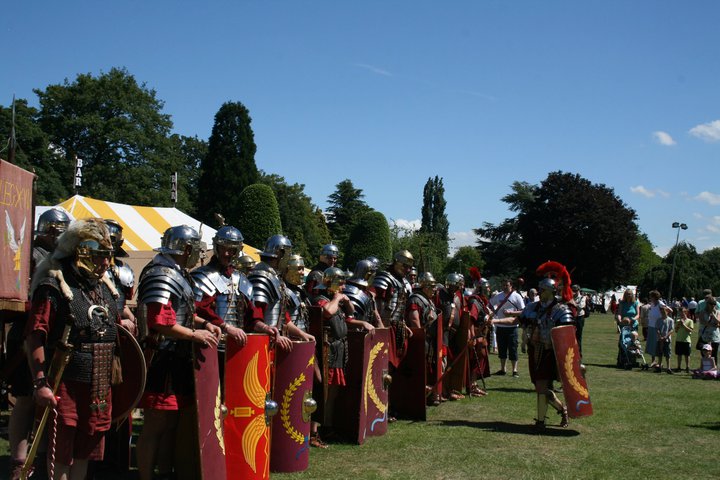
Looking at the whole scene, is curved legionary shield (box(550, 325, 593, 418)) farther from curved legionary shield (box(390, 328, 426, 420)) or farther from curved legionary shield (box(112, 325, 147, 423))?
curved legionary shield (box(112, 325, 147, 423))

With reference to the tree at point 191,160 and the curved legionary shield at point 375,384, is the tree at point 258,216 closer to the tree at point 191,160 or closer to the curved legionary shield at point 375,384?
the tree at point 191,160

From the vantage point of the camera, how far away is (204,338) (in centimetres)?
435

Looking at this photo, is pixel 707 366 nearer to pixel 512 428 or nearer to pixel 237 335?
pixel 512 428

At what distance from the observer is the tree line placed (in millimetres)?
38781

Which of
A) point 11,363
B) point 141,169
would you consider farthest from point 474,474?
point 141,169

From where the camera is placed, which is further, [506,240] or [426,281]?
[506,240]

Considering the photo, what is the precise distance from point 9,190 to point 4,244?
0.38 metres

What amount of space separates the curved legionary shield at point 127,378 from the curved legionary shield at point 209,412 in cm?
34

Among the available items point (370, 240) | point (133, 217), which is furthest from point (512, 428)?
point (370, 240)

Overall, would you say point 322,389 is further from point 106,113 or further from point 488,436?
point 106,113

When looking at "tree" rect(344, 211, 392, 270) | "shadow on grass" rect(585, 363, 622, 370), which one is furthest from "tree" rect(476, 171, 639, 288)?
"shadow on grass" rect(585, 363, 622, 370)

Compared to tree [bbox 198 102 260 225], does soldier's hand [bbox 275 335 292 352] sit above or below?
below

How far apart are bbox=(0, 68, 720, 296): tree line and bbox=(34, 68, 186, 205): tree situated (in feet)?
0.20

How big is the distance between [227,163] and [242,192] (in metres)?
16.9
